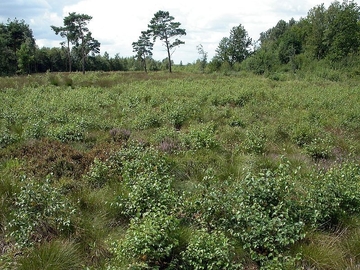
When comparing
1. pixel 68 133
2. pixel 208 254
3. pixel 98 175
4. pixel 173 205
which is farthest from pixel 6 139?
pixel 208 254

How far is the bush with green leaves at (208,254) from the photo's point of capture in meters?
3.33

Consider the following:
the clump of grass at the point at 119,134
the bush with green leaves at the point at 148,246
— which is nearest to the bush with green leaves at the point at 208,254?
the bush with green leaves at the point at 148,246

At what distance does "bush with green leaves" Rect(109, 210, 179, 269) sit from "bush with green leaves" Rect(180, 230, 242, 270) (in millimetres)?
191

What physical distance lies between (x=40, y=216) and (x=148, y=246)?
161cm

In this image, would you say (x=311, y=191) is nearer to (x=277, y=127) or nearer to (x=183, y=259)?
(x=183, y=259)

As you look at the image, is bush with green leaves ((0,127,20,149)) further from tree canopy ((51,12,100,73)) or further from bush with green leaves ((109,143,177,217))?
tree canopy ((51,12,100,73))

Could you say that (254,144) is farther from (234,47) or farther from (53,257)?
(234,47)

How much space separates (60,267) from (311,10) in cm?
5735

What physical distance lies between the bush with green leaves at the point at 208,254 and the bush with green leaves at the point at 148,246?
0.63ft

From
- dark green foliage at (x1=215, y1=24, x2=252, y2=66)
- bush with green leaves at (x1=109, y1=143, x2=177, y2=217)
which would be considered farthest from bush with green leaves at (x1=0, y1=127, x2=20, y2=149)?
dark green foliage at (x1=215, y1=24, x2=252, y2=66)

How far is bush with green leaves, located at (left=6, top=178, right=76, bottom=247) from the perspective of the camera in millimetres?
3809

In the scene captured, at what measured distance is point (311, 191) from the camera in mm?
4293

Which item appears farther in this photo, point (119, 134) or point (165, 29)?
point (165, 29)

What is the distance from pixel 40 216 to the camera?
393cm
